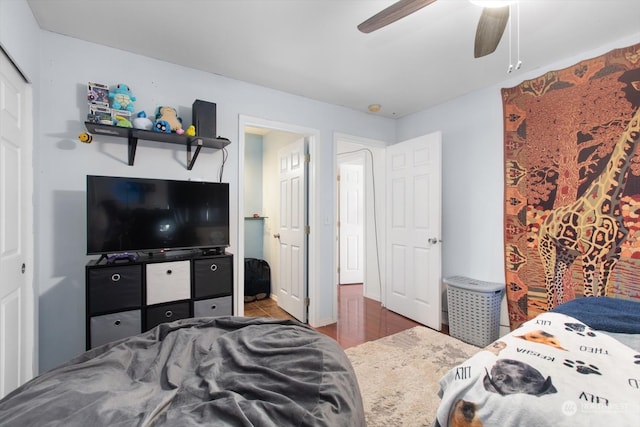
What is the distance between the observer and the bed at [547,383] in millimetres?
768

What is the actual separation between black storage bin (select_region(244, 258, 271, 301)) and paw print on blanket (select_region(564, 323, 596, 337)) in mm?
3455

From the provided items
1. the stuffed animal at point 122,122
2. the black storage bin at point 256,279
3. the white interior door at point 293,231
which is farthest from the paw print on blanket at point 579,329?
the black storage bin at point 256,279

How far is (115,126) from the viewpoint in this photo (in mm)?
2020

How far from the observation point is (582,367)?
3.00ft

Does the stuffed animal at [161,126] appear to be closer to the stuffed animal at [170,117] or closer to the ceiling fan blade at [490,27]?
the stuffed animal at [170,117]

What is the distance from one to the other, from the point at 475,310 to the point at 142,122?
3233 mm

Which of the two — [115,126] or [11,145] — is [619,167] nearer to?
[115,126]

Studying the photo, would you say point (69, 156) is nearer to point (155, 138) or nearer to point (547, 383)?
point (155, 138)

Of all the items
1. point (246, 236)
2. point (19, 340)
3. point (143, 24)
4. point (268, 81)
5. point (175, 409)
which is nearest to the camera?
point (175, 409)

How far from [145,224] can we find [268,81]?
1.69 m

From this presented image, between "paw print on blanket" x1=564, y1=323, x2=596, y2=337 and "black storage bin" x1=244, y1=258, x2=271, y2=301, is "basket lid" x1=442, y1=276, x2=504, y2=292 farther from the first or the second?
"black storage bin" x1=244, y1=258, x2=271, y2=301

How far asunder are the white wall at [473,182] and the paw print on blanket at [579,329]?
5.43 ft

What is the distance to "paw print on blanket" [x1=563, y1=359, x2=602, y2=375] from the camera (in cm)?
90

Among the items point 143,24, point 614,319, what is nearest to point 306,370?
point 614,319
